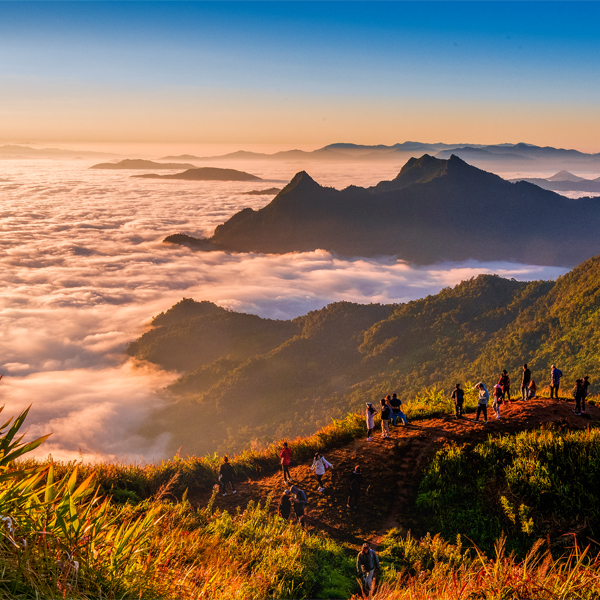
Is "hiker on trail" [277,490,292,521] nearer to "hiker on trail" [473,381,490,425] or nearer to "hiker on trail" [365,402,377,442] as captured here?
"hiker on trail" [365,402,377,442]

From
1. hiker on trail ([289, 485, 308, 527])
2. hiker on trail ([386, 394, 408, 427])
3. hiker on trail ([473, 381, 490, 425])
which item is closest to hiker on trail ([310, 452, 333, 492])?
hiker on trail ([289, 485, 308, 527])

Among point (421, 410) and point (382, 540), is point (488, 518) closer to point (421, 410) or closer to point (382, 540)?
point (382, 540)

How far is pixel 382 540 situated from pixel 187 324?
4751 inches

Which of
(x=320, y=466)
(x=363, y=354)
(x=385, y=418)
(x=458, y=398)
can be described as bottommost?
(x=363, y=354)

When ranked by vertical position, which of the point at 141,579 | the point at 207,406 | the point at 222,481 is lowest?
the point at 207,406

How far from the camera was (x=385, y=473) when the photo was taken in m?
13.3

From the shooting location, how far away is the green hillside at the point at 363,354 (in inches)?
2549

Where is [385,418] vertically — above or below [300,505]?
above

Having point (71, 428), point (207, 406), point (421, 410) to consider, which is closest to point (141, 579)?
point (421, 410)

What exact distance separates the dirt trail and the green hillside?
40.0 metres

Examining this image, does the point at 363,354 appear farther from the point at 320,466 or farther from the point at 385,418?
the point at 320,466

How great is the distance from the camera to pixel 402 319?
93812 millimetres

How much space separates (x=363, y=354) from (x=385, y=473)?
79.2m

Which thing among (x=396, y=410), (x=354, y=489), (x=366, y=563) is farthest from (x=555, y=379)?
(x=366, y=563)
